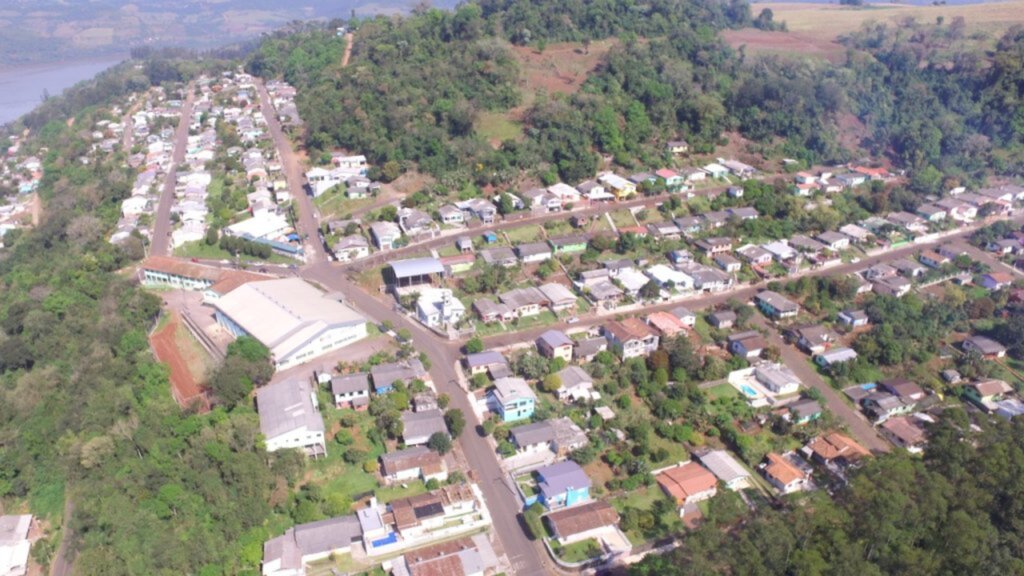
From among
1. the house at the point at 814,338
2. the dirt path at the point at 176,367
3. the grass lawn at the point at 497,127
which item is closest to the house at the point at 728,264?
the house at the point at 814,338

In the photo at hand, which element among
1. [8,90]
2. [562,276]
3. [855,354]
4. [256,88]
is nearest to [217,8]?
[8,90]

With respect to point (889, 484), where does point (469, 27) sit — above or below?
above

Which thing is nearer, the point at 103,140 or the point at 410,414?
the point at 410,414

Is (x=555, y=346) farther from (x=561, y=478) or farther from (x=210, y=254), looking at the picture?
(x=210, y=254)

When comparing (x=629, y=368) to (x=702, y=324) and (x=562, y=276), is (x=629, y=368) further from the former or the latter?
(x=562, y=276)

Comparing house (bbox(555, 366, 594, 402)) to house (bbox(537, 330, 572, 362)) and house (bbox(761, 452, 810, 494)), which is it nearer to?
house (bbox(537, 330, 572, 362))

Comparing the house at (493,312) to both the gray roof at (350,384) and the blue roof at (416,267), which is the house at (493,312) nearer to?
the blue roof at (416,267)
